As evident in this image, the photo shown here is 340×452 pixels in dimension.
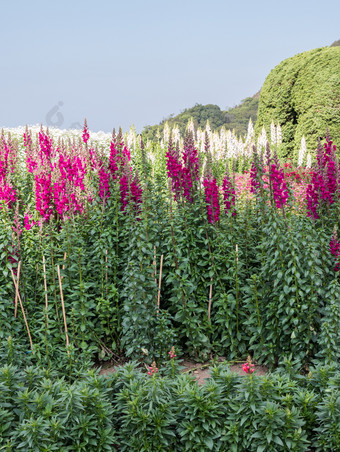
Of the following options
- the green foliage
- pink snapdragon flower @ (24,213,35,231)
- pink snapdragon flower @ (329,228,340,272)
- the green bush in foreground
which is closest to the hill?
the green foliage

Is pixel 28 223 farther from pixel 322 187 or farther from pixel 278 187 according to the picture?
pixel 322 187

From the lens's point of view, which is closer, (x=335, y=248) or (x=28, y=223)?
(x=335, y=248)

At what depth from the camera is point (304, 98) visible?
1603 cm

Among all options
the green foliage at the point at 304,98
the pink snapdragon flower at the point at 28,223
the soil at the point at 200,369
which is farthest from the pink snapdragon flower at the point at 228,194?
the green foliage at the point at 304,98

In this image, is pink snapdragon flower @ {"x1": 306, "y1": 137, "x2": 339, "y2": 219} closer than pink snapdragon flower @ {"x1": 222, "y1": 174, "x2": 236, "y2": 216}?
Yes

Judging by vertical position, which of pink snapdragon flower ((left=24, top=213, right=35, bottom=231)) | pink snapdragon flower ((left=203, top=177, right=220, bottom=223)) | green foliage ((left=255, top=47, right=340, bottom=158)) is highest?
green foliage ((left=255, top=47, right=340, bottom=158))

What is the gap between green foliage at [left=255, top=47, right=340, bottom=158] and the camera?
587 inches

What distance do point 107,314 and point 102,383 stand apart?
1.22 meters

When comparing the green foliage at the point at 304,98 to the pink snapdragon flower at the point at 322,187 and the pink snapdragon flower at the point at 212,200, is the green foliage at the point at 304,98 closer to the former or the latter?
the pink snapdragon flower at the point at 322,187

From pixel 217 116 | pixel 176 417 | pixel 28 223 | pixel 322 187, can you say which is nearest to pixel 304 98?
pixel 322 187

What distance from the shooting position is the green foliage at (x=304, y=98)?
1491 cm

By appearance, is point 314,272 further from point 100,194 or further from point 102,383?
point 100,194

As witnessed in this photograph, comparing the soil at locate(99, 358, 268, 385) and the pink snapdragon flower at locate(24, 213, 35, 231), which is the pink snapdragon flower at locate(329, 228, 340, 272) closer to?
the soil at locate(99, 358, 268, 385)

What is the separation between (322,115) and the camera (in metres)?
15.1
